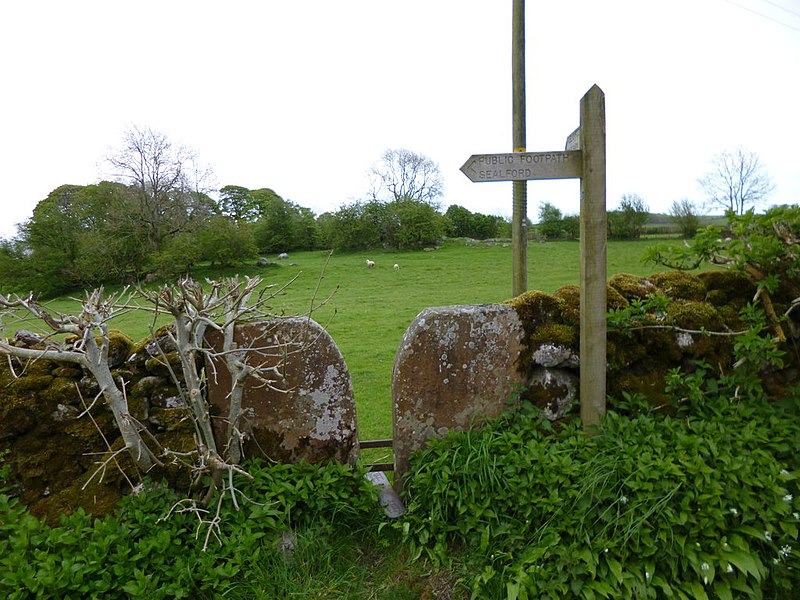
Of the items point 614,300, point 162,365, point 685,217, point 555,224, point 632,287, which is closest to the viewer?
point 162,365

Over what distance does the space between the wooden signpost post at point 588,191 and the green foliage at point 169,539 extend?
5.83ft

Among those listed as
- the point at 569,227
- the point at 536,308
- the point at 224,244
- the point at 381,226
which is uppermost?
the point at 381,226

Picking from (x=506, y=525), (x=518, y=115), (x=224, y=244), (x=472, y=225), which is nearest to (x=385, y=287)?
(x=224, y=244)

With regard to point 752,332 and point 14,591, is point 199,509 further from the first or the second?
point 752,332

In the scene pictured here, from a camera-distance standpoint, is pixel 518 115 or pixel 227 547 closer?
pixel 227 547

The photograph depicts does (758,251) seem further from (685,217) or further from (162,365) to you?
(685,217)

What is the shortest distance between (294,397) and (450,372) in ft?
3.66

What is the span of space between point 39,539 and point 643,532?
3236 mm

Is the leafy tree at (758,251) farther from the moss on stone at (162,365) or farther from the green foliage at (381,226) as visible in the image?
the green foliage at (381,226)

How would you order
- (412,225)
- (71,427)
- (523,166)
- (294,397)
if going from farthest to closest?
(412,225) → (523,166) → (294,397) → (71,427)

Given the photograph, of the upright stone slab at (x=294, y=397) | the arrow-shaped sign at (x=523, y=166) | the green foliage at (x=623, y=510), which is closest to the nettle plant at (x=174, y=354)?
the upright stone slab at (x=294, y=397)

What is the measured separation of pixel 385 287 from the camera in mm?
17969

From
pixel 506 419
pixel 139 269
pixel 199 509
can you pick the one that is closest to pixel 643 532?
pixel 506 419

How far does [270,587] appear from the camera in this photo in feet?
9.14
